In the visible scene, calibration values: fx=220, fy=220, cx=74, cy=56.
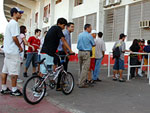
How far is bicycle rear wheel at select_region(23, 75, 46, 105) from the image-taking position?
4594mm

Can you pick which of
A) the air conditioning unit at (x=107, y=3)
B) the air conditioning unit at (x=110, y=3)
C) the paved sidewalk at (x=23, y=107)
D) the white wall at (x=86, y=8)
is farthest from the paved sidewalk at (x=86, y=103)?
the white wall at (x=86, y=8)

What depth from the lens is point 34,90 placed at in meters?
4.76

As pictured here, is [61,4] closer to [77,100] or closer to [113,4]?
[113,4]

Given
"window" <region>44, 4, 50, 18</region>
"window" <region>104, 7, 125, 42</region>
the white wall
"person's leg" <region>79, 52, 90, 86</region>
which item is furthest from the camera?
"window" <region>44, 4, 50, 18</region>

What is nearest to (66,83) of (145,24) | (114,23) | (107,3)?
(145,24)

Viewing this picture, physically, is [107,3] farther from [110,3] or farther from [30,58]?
[30,58]

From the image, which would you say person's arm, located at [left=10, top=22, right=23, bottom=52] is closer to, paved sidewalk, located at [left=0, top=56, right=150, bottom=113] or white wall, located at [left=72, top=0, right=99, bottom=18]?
paved sidewalk, located at [left=0, top=56, right=150, bottom=113]

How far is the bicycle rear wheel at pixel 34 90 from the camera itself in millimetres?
4594

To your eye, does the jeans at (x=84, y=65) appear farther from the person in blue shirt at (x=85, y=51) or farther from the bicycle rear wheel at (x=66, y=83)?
the bicycle rear wheel at (x=66, y=83)

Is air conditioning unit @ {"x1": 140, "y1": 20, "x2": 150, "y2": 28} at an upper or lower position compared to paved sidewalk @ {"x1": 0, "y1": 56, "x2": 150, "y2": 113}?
upper

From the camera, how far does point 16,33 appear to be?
5.07m

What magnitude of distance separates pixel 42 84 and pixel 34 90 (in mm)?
251

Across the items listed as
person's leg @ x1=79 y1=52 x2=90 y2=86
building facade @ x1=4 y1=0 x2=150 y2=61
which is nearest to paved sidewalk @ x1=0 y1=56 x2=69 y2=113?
person's leg @ x1=79 y1=52 x2=90 y2=86

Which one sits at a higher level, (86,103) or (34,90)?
(34,90)
